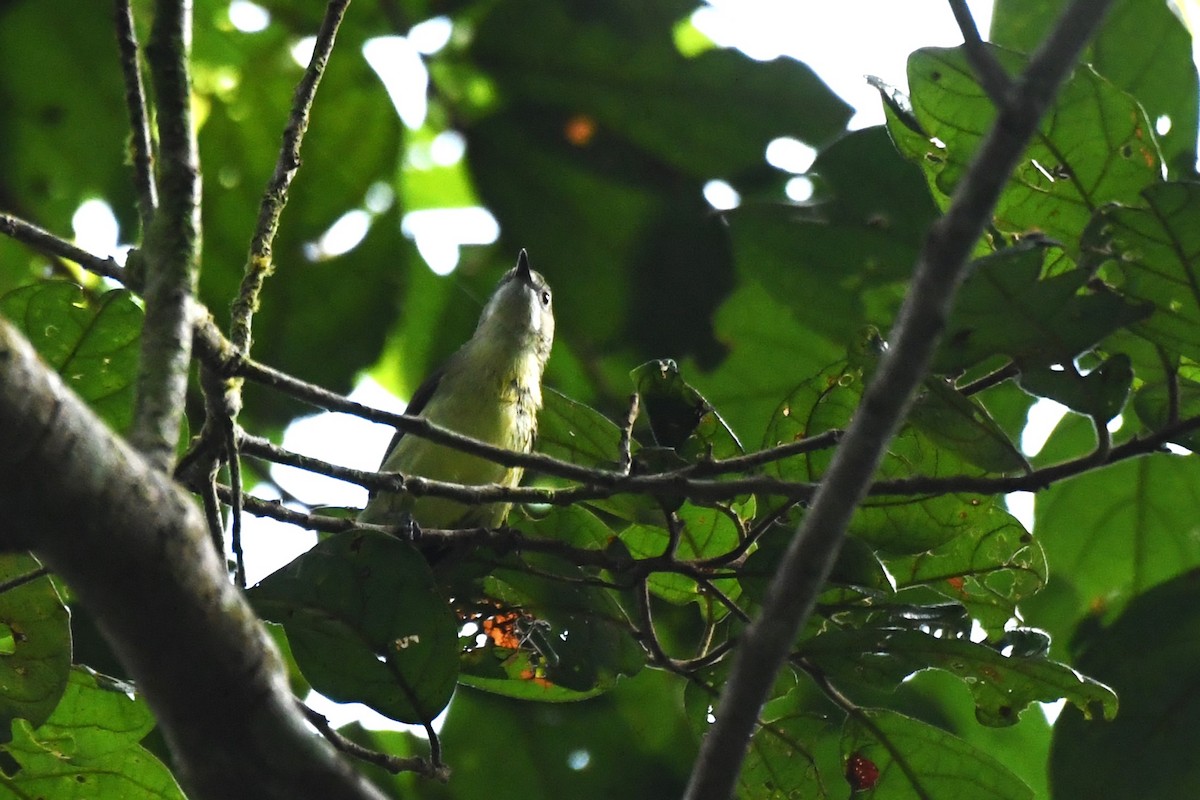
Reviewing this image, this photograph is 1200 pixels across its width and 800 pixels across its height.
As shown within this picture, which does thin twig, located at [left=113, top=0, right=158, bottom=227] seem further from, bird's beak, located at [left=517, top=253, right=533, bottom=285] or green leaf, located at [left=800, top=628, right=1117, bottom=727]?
bird's beak, located at [left=517, top=253, right=533, bottom=285]

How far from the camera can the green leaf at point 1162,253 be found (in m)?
1.92

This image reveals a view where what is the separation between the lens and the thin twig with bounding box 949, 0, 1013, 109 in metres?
1.34

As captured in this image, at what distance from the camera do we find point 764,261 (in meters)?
3.40

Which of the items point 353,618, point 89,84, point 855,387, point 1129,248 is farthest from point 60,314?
Result: point 89,84

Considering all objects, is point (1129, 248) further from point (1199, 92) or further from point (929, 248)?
point (1199, 92)

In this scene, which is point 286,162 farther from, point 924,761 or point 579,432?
point 924,761

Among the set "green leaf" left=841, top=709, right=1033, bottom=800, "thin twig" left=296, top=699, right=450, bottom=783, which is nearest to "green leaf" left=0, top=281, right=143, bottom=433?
"thin twig" left=296, top=699, right=450, bottom=783

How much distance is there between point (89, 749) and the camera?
242 cm

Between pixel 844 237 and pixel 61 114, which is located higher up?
pixel 61 114

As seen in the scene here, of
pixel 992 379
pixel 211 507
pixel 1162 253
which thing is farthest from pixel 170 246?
pixel 1162 253

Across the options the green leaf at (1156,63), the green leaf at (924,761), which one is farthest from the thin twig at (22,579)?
the green leaf at (1156,63)

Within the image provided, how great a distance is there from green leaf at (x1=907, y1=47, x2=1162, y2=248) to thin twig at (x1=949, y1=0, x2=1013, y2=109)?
606 mm

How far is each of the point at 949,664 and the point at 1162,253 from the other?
78cm

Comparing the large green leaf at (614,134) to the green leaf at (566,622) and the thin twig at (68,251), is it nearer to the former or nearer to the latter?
the green leaf at (566,622)
